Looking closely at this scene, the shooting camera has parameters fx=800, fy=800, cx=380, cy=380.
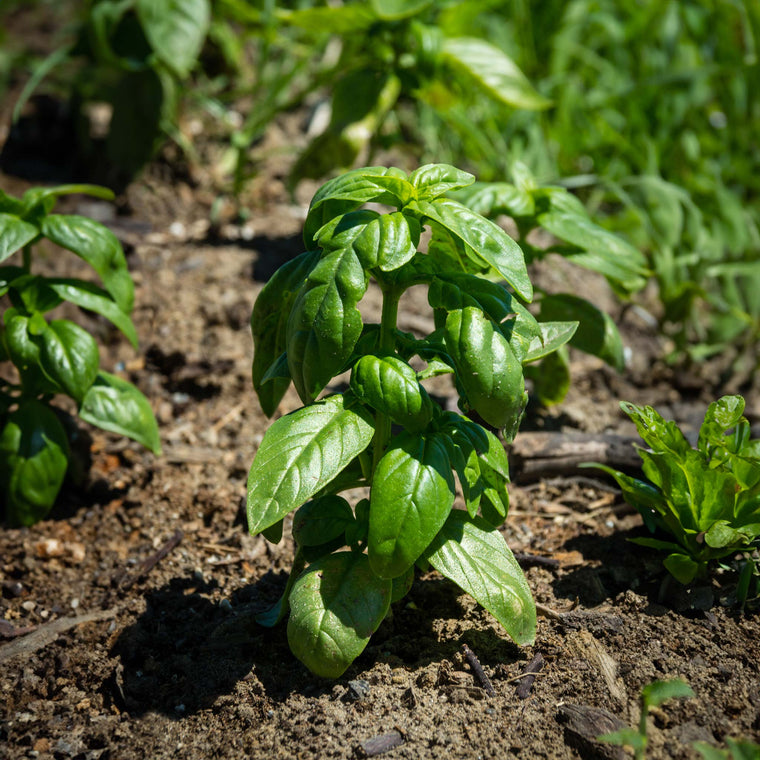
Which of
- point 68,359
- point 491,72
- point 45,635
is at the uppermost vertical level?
point 491,72

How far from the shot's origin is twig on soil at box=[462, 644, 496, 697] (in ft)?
5.47

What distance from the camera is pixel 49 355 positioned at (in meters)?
2.06

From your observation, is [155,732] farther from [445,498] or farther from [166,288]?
[166,288]

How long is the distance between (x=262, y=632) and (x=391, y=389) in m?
0.74

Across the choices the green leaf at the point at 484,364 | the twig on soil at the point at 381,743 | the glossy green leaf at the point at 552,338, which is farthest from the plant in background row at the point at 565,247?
the twig on soil at the point at 381,743

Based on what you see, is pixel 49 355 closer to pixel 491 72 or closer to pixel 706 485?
pixel 706 485

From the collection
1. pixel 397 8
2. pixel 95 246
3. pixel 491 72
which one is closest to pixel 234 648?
pixel 95 246

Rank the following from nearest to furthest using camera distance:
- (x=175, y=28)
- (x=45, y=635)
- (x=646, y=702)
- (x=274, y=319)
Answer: (x=646, y=702) < (x=274, y=319) < (x=45, y=635) < (x=175, y=28)

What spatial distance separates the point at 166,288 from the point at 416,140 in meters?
1.63

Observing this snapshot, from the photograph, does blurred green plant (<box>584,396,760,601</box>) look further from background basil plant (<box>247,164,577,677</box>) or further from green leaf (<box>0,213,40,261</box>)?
green leaf (<box>0,213,40,261</box>)

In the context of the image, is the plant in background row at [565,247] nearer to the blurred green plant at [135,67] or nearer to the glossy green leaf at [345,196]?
the glossy green leaf at [345,196]

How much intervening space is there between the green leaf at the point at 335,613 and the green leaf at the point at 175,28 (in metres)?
2.27

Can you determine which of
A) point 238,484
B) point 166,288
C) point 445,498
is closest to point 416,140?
point 166,288

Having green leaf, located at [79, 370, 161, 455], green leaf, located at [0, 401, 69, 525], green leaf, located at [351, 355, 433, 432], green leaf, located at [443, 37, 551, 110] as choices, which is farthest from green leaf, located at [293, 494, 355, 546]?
green leaf, located at [443, 37, 551, 110]
